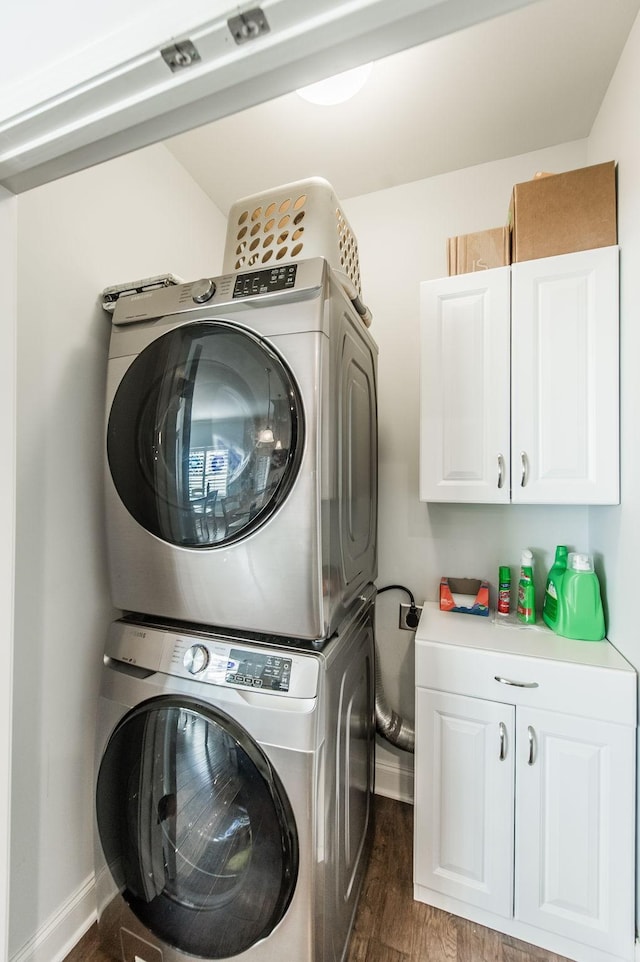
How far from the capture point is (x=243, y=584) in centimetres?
99

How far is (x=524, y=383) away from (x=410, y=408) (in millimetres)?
556

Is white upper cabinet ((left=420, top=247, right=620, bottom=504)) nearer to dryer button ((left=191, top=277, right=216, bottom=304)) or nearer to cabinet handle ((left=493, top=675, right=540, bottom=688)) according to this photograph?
cabinet handle ((left=493, top=675, right=540, bottom=688))

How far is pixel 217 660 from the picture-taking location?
995 mm

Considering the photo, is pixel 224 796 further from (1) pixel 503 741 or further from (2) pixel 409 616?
(2) pixel 409 616

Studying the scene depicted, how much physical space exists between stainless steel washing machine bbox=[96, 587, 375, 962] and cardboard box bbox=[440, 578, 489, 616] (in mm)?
608

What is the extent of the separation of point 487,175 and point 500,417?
1.19 metres

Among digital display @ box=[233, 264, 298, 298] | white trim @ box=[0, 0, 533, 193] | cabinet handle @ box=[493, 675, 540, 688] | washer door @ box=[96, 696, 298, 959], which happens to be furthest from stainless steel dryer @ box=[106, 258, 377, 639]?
cabinet handle @ box=[493, 675, 540, 688]

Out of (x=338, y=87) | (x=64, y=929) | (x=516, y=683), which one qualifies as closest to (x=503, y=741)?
(x=516, y=683)

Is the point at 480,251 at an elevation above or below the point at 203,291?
above

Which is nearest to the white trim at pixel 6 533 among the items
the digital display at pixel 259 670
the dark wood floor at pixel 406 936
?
the digital display at pixel 259 670

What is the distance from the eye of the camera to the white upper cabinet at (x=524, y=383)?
129 cm

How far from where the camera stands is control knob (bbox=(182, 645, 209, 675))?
100 cm

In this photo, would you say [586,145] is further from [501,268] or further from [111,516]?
[111,516]

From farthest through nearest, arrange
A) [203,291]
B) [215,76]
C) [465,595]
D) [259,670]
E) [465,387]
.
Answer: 1. [465,595]
2. [465,387]
3. [203,291]
4. [259,670]
5. [215,76]
